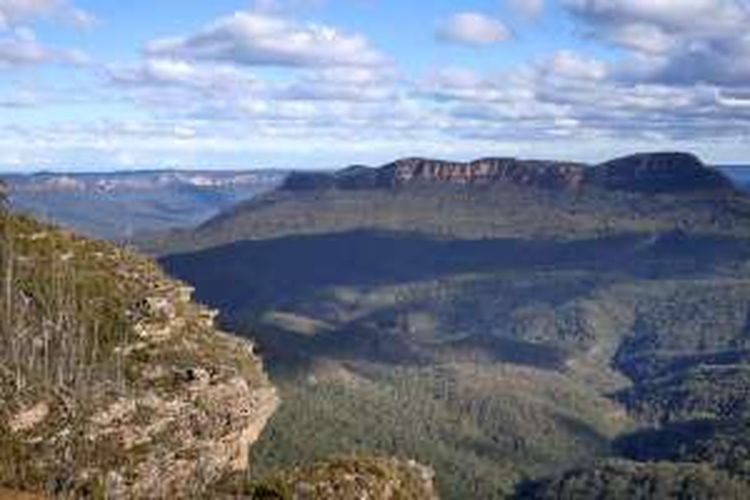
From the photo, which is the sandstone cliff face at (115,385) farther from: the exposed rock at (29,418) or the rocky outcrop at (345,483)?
the rocky outcrop at (345,483)

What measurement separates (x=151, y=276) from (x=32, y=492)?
56.7m

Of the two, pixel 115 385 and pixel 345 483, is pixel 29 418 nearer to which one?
pixel 115 385

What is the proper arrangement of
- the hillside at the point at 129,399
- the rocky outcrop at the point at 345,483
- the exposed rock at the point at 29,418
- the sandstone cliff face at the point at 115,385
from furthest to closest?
the rocky outcrop at the point at 345,483 < the exposed rock at the point at 29,418 < the hillside at the point at 129,399 < the sandstone cliff face at the point at 115,385

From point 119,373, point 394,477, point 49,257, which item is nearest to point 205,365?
point 119,373

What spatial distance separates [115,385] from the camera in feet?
505

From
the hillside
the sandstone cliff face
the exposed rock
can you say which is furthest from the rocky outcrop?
the exposed rock

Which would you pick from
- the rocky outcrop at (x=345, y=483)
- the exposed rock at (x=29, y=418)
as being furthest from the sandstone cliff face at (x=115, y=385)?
the rocky outcrop at (x=345, y=483)

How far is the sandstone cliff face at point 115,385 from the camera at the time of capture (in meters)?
142

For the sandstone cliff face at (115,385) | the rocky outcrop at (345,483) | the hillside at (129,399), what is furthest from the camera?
the rocky outcrop at (345,483)

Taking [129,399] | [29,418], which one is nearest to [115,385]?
[129,399]

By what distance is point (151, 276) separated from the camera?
18575cm

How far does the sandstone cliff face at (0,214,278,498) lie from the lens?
142 m

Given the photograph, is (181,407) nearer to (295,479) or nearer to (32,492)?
(295,479)

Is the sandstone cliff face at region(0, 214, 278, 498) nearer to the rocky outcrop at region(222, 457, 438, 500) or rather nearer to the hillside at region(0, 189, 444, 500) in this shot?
the hillside at region(0, 189, 444, 500)
